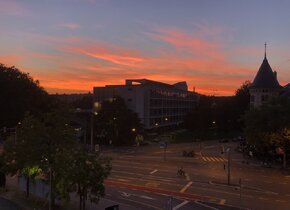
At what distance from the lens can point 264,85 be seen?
368ft

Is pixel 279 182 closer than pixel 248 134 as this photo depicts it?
Yes

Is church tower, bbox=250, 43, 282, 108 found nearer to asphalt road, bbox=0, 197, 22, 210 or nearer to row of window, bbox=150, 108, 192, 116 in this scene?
row of window, bbox=150, 108, 192, 116

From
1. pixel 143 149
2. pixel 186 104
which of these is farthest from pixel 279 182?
pixel 186 104

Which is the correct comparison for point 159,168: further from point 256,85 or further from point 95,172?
point 256,85

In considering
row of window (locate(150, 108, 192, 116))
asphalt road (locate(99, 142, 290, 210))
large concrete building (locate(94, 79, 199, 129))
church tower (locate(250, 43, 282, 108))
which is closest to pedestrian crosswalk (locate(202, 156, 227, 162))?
asphalt road (locate(99, 142, 290, 210))

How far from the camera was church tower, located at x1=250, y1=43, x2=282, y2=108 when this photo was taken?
11194 cm

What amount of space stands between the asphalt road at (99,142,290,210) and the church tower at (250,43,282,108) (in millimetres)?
31061

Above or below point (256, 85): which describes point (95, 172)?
below

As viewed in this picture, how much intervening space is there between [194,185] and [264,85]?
210 ft

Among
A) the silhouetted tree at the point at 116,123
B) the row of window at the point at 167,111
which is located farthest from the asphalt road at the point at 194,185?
the row of window at the point at 167,111

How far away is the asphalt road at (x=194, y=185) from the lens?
143 feet

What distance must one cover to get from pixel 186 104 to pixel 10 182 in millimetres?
147582

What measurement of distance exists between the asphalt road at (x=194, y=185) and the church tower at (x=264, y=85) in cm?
3106

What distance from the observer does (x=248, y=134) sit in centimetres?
7850
